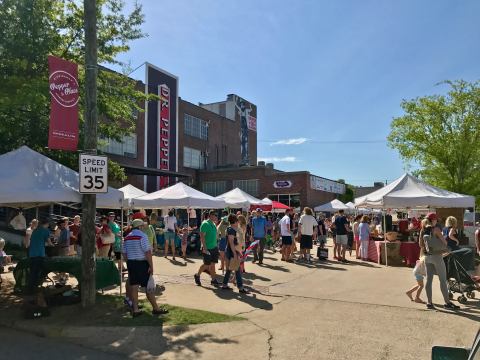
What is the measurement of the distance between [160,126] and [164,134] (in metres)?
0.87

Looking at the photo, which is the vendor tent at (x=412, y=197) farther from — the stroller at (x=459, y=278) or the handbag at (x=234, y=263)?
the handbag at (x=234, y=263)

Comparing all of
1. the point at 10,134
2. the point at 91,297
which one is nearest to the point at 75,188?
the point at 91,297

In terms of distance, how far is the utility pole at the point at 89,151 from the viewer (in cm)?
774

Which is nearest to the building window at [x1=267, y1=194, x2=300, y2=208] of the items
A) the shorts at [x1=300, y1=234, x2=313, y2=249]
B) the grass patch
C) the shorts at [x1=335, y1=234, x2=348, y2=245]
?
the shorts at [x1=335, y1=234, x2=348, y2=245]

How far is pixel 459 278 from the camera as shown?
880cm

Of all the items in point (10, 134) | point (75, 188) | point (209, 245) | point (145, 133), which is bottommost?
point (209, 245)

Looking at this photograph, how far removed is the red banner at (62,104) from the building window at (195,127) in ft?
→ 113

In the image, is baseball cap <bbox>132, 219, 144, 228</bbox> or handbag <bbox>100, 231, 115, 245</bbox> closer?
baseball cap <bbox>132, 219, 144, 228</bbox>

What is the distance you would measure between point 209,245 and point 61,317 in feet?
12.1

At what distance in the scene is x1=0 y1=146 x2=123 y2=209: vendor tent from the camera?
7676mm

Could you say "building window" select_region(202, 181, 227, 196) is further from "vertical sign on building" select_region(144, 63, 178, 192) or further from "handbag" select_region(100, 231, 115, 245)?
"handbag" select_region(100, 231, 115, 245)

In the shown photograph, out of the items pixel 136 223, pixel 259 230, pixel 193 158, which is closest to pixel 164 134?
pixel 193 158

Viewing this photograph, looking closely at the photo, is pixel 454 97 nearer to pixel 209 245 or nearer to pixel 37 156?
pixel 209 245

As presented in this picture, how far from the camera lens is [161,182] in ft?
119
